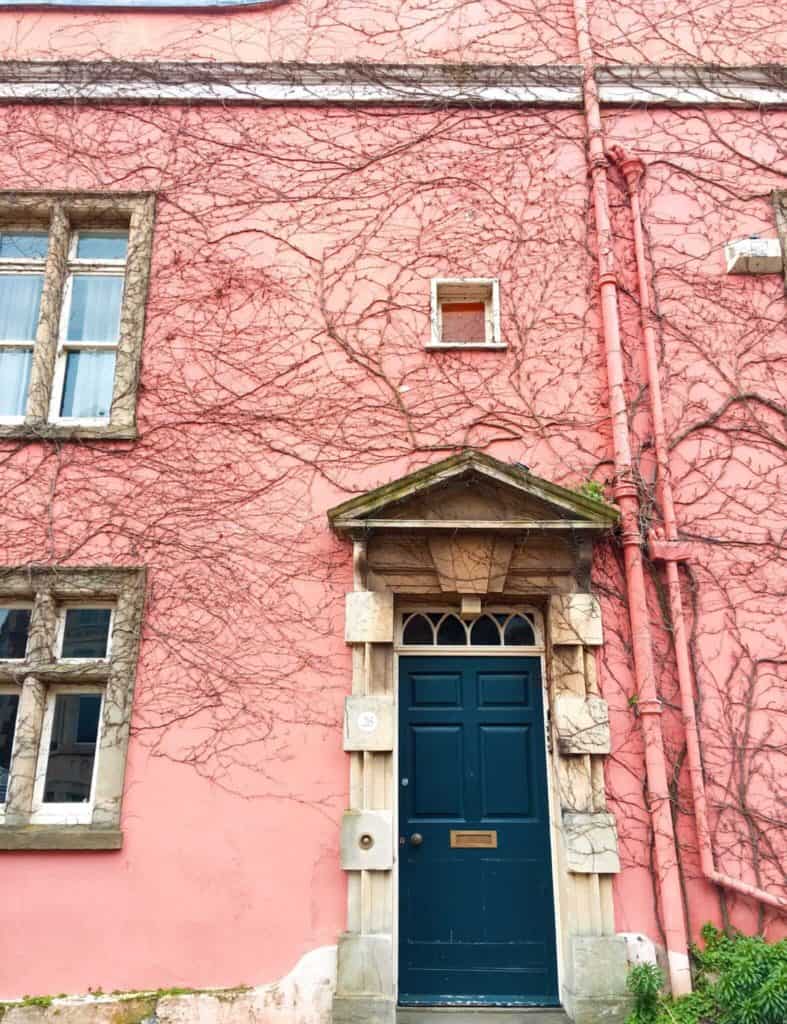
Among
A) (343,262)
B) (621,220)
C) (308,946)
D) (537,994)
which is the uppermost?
(621,220)

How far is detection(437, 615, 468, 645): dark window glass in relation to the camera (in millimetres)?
5727

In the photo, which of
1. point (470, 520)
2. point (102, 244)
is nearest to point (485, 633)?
point (470, 520)

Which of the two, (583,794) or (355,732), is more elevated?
(355,732)

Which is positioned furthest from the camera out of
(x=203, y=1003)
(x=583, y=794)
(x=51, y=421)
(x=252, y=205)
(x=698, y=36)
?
(x=698, y=36)

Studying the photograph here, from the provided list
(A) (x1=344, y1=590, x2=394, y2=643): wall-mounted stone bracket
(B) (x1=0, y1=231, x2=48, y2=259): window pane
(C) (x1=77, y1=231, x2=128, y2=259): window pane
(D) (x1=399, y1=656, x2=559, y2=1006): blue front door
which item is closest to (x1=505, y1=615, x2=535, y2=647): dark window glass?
(D) (x1=399, y1=656, x2=559, y2=1006): blue front door

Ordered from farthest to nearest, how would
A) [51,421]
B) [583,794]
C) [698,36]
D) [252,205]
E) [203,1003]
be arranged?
1. [698,36]
2. [252,205]
3. [51,421]
4. [583,794]
5. [203,1003]

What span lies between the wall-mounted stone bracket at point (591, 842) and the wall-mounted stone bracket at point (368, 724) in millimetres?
1299

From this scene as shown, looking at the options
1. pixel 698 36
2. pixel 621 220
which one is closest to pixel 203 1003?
pixel 621 220

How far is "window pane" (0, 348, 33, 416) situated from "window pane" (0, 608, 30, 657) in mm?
1617

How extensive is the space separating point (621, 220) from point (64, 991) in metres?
6.98

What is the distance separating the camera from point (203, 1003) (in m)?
4.81

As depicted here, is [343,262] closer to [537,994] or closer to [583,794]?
[583,794]

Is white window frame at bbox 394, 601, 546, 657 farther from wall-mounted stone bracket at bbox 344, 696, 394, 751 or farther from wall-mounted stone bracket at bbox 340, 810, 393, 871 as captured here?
wall-mounted stone bracket at bbox 340, 810, 393, 871

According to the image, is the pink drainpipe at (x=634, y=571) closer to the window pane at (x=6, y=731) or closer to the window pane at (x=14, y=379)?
the window pane at (x=6, y=731)
